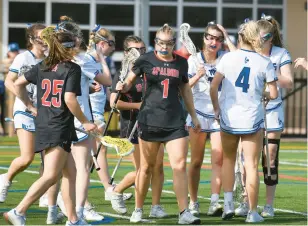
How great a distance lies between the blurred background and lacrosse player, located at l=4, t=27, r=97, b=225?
1654 cm

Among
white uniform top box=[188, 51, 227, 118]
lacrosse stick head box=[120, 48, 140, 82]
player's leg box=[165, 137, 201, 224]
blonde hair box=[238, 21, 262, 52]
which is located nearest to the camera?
player's leg box=[165, 137, 201, 224]

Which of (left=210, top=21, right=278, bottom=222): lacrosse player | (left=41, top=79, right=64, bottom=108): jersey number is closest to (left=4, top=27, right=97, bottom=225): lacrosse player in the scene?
(left=41, top=79, right=64, bottom=108): jersey number

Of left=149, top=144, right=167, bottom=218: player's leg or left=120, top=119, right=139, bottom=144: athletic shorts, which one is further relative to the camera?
left=120, top=119, right=139, bottom=144: athletic shorts

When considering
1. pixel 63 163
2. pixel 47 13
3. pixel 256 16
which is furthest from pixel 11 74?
pixel 256 16

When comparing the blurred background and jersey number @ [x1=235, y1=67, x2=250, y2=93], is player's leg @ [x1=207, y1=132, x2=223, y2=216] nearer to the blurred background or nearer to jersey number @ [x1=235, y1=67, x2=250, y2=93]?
jersey number @ [x1=235, y1=67, x2=250, y2=93]

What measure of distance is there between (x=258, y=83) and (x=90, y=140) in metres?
1.90

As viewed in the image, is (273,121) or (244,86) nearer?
(244,86)

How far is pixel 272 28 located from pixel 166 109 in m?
1.66

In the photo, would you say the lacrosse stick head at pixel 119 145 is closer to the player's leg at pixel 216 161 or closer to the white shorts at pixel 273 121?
the player's leg at pixel 216 161

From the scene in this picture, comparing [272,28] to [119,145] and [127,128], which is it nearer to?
[127,128]

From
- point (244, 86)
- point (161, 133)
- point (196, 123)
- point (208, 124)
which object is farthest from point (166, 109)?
point (208, 124)

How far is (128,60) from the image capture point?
11.8 meters

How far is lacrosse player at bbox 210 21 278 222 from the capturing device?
1084cm

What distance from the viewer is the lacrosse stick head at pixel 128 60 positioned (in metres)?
11.8
